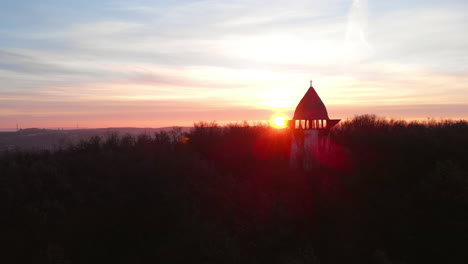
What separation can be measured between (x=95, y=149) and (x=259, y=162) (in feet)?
27.8

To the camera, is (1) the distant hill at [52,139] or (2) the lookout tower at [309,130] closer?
(2) the lookout tower at [309,130]

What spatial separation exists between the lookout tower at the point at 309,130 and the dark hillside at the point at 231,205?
0.74m

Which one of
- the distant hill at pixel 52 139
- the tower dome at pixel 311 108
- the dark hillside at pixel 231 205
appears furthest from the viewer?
the distant hill at pixel 52 139

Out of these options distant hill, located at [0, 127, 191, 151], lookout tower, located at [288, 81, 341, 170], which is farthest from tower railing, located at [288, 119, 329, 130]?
distant hill, located at [0, 127, 191, 151]

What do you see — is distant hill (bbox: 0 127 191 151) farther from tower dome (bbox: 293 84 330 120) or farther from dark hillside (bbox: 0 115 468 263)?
tower dome (bbox: 293 84 330 120)

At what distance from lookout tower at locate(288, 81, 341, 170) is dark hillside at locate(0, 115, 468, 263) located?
745 millimetres

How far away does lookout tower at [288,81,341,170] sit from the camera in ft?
66.5

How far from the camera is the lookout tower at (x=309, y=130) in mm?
20266

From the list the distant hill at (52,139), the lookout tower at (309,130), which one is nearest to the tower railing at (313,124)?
the lookout tower at (309,130)

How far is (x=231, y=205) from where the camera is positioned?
17.2 metres

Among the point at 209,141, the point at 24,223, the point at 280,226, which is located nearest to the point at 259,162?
the point at 209,141

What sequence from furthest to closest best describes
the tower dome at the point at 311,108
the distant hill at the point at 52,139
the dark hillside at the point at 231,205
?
the distant hill at the point at 52,139 → the tower dome at the point at 311,108 → the dark hillside at the point at 231,205

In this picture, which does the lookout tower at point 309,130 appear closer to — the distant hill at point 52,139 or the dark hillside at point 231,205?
the dark hillside at point 231,205

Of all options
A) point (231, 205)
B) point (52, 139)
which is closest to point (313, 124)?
point (231, 205)
